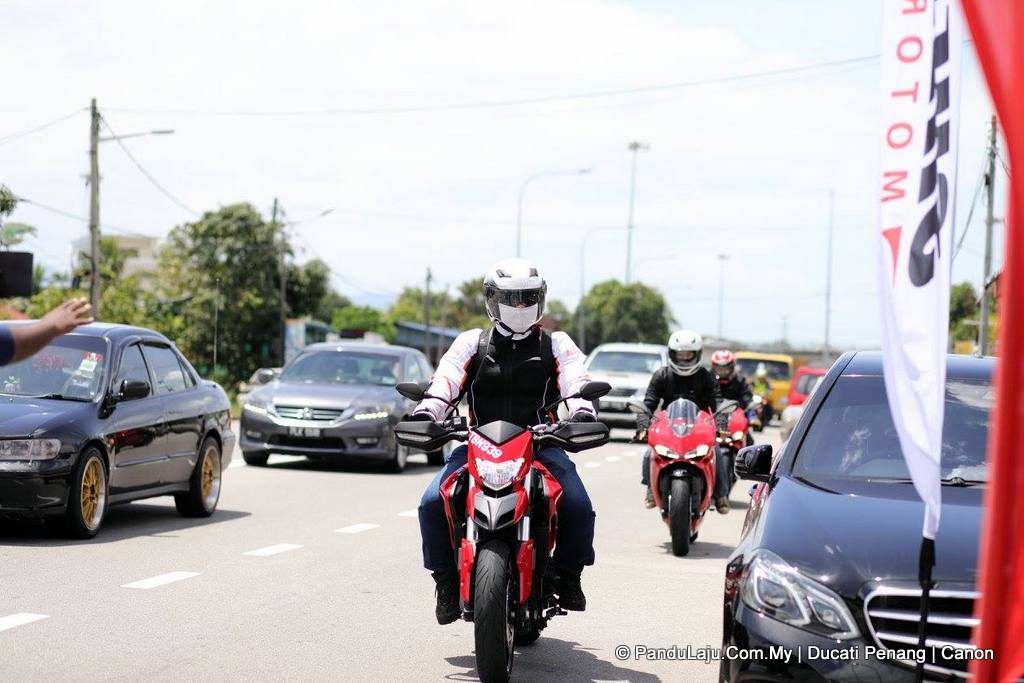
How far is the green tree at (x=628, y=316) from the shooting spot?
117 m

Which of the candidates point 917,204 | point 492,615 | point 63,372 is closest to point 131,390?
point 63,372

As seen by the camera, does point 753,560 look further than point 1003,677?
Yes

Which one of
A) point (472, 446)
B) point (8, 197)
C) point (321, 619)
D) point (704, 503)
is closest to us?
point (472, 446)

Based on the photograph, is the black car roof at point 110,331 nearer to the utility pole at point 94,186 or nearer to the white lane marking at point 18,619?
the white lane marking at point 18,619

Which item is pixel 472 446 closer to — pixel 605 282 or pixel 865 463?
pixel 865 463

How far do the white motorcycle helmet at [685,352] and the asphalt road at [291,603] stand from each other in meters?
1.47

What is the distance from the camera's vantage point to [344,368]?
20875mm

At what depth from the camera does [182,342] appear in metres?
42.9

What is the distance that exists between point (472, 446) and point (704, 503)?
5.79 m

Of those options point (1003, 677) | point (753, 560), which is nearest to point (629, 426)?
point (753, 560)

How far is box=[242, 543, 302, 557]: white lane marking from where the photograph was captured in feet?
36.2

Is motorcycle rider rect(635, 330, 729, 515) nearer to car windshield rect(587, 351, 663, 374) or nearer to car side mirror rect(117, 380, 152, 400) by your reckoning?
car side mirror rect(117, 380, 152, 400)

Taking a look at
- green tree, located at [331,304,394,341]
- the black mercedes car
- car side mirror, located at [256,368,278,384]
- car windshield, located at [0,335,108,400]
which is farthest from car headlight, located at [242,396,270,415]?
green tree, located at [331,304,394,341]

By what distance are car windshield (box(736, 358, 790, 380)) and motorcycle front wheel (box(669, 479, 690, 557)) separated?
30547mm
